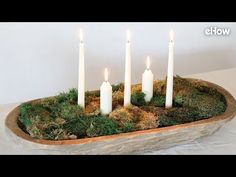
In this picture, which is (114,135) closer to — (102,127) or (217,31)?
(102,127)

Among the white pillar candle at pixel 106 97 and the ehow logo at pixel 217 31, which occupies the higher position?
the ehow logo at pixel 217 31

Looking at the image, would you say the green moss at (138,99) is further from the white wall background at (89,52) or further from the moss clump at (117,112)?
the white wall background at (89,52)

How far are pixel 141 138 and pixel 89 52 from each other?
80 centimetres

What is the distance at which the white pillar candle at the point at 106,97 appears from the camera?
3.46 feet

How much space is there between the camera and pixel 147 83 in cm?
115

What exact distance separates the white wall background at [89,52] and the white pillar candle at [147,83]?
56 cm

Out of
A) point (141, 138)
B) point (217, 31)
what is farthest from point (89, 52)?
point (141, 138)

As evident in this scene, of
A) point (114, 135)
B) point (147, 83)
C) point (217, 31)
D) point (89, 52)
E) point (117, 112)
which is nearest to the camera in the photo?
point (114, 135)

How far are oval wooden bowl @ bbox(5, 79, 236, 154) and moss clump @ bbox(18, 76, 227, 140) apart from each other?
3 cm

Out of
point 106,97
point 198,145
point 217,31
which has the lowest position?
point 198,145

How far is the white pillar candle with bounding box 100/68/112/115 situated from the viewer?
41.6 inches

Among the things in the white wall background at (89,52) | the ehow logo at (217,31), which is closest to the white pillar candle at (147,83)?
the white wall background at (89,52)
